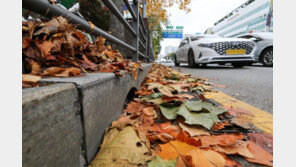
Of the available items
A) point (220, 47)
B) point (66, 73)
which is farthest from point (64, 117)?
point (220, 47)

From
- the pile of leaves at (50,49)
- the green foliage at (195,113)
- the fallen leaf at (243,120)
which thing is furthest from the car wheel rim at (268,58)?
the pile of leaves at (50,49)

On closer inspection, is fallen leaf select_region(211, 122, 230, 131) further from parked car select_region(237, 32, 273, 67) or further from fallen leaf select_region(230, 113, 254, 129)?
parked car select_region(237, 32, 273, 67)


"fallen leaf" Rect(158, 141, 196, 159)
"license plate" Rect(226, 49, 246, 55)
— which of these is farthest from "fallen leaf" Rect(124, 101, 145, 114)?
"license plate" Rect(226, 49, 246, 55)

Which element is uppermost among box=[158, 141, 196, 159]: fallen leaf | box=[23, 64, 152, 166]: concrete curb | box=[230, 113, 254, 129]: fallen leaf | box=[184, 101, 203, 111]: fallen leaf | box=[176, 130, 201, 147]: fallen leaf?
box=[23, 64, 152, 166]: concrete curb

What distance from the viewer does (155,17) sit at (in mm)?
15047

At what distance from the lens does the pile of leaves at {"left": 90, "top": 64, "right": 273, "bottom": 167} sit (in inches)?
23.0

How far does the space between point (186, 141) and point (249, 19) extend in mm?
59332

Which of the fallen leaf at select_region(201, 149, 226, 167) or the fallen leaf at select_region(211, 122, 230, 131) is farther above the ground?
the fallen leaf at select_region(211, 122, 230, 131)

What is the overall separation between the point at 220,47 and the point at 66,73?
210 inches

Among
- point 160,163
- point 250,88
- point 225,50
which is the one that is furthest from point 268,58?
point 160,163

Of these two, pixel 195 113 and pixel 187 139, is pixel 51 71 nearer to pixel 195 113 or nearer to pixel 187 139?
pixel 187 139

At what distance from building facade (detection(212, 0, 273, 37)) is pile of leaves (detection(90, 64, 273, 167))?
39.6 m

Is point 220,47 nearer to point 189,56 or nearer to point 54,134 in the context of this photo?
point 189,56

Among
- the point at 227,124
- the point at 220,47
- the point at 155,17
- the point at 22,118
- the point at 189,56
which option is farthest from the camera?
the point at 155,17
